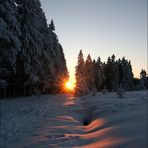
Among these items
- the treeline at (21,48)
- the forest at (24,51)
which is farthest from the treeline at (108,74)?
the treeline at (21,48)

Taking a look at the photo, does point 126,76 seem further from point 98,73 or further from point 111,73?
point 98,73

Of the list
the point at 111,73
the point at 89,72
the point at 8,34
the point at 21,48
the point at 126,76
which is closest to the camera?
the point at 8,34

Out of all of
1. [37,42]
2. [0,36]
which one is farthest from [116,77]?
[0,36]

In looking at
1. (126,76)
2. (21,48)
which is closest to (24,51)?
(21,48)

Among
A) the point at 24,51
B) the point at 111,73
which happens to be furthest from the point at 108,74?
the point at 24,51

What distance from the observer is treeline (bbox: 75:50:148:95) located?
77250mm

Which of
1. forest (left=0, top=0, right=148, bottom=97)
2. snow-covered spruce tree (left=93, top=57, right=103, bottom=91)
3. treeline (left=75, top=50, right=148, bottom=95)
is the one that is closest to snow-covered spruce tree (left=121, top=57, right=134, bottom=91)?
treeline (left=75, top=50, right=148, bottom=95)

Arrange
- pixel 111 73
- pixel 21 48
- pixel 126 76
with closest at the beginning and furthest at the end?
1. pixel 21 48
2. pixel 111 73
3. pixel 126 76

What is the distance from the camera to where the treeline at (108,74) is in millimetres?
77250

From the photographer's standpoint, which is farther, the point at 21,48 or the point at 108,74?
the point at 108,74

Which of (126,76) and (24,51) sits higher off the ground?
(24,51)

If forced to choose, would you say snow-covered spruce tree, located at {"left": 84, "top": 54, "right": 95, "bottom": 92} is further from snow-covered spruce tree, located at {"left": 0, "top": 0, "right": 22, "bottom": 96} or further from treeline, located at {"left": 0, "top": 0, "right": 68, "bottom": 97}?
snow-covered spruce tree, located at {"left": 0, "top": 0, "right": 22, "bottom": 96}

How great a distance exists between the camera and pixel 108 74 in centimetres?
→ 8144

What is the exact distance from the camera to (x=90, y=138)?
9.55 m
